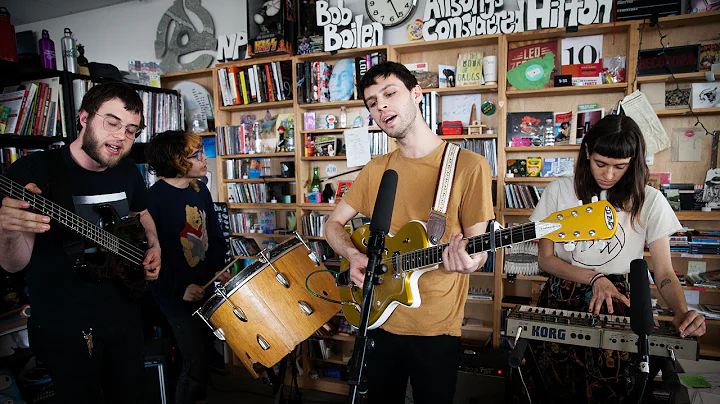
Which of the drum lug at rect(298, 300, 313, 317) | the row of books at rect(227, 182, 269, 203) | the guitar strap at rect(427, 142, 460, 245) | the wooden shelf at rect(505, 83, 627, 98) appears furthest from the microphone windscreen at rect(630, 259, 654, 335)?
the row of books at rect(227, 182, 269, 203)

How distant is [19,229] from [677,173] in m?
3.68

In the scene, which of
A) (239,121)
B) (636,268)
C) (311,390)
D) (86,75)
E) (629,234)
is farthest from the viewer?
(239,121)

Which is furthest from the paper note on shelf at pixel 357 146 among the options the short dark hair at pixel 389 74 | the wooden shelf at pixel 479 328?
the short dark hair at pixel 389 74

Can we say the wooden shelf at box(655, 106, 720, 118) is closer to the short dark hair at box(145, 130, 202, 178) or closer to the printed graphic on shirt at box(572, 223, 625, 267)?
the printed graphic on shirt at box(572, 223, 625, 267)

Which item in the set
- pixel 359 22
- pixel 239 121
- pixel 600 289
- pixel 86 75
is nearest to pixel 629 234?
pixel 600 289

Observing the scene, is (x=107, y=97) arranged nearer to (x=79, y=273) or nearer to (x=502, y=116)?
(x=79, y=273)

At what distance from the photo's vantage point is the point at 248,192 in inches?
146

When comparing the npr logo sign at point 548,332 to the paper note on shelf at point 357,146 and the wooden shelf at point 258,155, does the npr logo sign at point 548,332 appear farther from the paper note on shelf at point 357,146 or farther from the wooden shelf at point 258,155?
the wooden shelf at point 258,155

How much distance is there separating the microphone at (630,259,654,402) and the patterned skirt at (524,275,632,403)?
1.76ft

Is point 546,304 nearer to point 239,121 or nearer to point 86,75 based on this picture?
point 239,121

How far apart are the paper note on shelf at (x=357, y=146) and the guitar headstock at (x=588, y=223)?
2.27m

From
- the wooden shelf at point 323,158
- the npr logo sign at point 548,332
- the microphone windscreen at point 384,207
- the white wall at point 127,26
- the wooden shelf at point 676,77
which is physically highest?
the white wall at point 127,26

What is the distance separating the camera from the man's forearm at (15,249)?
4.61 feet

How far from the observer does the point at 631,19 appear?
8.52ft
